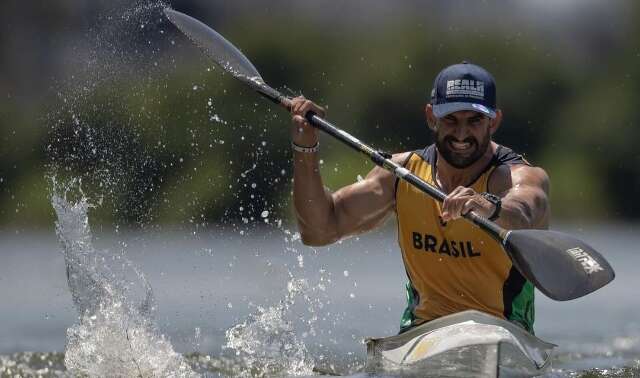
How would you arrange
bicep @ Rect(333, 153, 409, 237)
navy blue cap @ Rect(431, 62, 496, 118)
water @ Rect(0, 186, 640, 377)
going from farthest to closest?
water @ Rect(0, 186, 640, 377) < bicep @ Rect(333, 153, 409, 237) < navy blue cap @ Rect(431, 62, 496, 118)

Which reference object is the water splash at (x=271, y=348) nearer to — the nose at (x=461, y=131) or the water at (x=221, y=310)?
the water at (x=221, y=310)

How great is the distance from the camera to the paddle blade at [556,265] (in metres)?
6.59

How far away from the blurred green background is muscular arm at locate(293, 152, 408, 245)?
31.4 ft

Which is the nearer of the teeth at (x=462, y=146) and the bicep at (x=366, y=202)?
the teeth at (x=462, y=146)

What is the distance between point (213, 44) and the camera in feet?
28.5

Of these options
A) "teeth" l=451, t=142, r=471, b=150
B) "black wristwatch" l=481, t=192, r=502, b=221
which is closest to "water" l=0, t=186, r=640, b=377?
"black wristwatch" l=481, t=192, r=502, b=221

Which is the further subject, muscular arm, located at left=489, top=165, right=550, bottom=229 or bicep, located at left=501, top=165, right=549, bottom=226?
bicep, located at left=501, top=165, right=549, bottom=226

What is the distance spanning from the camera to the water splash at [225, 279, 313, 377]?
28.3 feet

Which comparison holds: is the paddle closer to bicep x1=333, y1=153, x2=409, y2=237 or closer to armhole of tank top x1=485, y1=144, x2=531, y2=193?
armhole of tank top x1=485, y1=144, x2=531, y2=193

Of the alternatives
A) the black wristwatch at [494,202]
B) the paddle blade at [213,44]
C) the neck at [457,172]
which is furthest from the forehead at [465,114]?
the paddle blade at [213,44]

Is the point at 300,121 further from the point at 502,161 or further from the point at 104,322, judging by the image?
the point at 104,322

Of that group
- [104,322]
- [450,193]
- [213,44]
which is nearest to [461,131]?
[450,193]

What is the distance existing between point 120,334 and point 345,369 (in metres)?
1.78

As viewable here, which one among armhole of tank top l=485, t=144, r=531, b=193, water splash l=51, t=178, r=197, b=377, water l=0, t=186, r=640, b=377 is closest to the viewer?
armhole of tank top l=485, t=144, r=531, b=193
